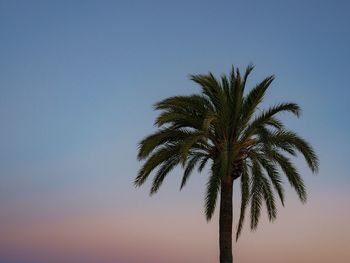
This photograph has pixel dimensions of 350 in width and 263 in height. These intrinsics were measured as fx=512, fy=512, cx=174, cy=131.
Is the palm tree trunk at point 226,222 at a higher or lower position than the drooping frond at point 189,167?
lower

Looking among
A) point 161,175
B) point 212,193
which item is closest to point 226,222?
point 212,193

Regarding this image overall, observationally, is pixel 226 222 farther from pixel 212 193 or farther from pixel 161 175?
pixel 161 175

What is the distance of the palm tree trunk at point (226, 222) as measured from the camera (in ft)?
76.6

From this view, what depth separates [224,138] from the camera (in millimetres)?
23938

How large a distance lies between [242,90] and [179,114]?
3367 millimetres

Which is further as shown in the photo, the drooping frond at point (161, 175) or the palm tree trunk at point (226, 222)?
the drooping frond at point (161, 175)

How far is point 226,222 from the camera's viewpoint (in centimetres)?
2375

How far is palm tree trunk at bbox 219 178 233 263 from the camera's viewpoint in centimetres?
2336

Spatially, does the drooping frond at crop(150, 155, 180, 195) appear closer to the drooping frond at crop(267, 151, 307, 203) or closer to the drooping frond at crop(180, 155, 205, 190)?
the drooping frond at crop(180, 155, 205, 190)

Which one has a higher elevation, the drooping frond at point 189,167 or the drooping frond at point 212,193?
the drooping frond at point 189,167

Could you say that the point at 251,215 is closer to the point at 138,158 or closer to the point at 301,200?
the point at 301,200

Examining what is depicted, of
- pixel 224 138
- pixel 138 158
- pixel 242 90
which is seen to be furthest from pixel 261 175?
pixel 138 158

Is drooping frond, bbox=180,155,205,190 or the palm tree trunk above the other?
drooping frond, bbox=180,155,205,190

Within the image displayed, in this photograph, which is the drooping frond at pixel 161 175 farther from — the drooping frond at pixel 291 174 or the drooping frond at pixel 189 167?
the drooping frond at pixel 291 174
